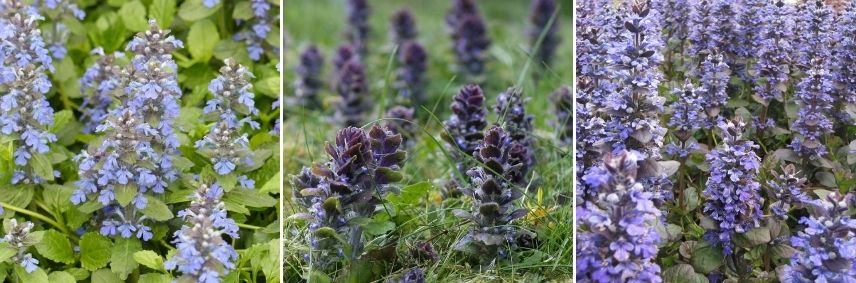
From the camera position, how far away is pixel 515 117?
3.52 metres

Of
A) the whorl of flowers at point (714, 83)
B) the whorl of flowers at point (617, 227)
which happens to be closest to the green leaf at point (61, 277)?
the whorl of flowers at point (617, 227)

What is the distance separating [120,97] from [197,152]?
0.31 meters

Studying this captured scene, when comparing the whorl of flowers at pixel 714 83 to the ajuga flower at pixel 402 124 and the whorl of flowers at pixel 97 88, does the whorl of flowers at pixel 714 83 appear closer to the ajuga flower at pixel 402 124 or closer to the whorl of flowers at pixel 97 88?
the ajuga flower at pixel 402 124

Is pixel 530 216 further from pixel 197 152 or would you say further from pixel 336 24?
pixel 336 24

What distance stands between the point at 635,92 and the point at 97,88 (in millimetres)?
2027

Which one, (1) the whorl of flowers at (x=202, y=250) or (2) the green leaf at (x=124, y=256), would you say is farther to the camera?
(2) the green leaf at (x=124, y=256)

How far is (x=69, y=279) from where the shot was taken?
3.23 m

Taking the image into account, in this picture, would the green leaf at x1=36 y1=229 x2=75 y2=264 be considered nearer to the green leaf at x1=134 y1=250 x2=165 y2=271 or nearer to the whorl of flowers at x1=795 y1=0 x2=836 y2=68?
the green leaf at x1=134 y1=250 x2=165 y2=271

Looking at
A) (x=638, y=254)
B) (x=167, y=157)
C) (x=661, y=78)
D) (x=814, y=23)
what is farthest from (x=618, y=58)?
(x=167, y=157)

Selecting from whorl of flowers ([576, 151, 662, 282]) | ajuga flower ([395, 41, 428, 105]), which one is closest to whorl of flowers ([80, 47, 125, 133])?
ajuga flower ([395, 41, 428, 105])

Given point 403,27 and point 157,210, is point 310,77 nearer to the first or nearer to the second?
point 403,27

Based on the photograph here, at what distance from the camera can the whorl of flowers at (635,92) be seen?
2926 millimetres

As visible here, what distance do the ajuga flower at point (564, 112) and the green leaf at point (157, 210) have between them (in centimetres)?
141

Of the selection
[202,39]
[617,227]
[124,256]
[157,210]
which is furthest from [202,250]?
[202,39]
